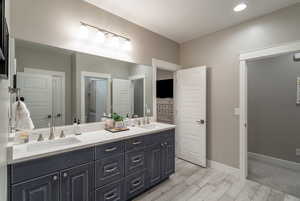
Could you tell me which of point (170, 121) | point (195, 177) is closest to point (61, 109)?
point (195, 177)

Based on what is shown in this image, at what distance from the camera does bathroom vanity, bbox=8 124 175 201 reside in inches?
45.4

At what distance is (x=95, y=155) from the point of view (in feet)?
4.97

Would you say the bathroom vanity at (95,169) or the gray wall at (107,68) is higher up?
the gray wall at (107,68)

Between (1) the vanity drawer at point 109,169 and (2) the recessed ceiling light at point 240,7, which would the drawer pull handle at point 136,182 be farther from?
(2) the recessed ceiling light at point 240,7

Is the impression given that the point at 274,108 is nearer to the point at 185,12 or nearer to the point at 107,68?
the point at 185,12

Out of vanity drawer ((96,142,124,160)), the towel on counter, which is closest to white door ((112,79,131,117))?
vanity drawer ((96,142,124,160))

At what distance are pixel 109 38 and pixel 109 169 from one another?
1.80m

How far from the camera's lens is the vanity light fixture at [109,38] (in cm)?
193

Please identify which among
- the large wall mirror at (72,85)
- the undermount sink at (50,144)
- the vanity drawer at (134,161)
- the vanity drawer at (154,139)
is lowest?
the vanity drawer at (134,161)

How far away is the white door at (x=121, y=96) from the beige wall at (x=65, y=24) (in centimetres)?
41

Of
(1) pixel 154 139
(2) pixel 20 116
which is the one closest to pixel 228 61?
(1) pixel 154 139

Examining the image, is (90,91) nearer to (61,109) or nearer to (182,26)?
(61,109)

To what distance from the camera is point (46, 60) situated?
67.3 inches

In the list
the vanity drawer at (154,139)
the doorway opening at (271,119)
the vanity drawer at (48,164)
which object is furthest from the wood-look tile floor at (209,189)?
the vanity drawer at (48,164)
